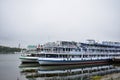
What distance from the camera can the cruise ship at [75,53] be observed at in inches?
1916

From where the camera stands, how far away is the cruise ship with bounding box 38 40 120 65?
160 feet

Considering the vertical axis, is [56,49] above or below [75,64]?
above

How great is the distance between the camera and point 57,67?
48906 mm

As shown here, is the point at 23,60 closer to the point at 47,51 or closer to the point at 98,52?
the point at 47,51

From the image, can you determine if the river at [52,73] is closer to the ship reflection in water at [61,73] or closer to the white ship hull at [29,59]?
the ship reflection in water at [61,73]

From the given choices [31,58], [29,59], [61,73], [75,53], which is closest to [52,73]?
[61,73]

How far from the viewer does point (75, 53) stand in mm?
52406

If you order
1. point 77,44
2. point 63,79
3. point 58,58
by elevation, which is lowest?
point 63,79

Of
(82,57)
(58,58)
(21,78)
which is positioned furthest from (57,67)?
(21,78)

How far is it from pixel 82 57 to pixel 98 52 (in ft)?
28.1

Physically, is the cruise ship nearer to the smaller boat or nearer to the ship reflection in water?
the ship reflection in water

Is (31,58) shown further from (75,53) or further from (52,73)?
(52,73)

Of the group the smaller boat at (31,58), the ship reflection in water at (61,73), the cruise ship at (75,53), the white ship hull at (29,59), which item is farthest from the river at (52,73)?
the white ship hull at (29,59)

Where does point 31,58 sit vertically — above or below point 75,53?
below
